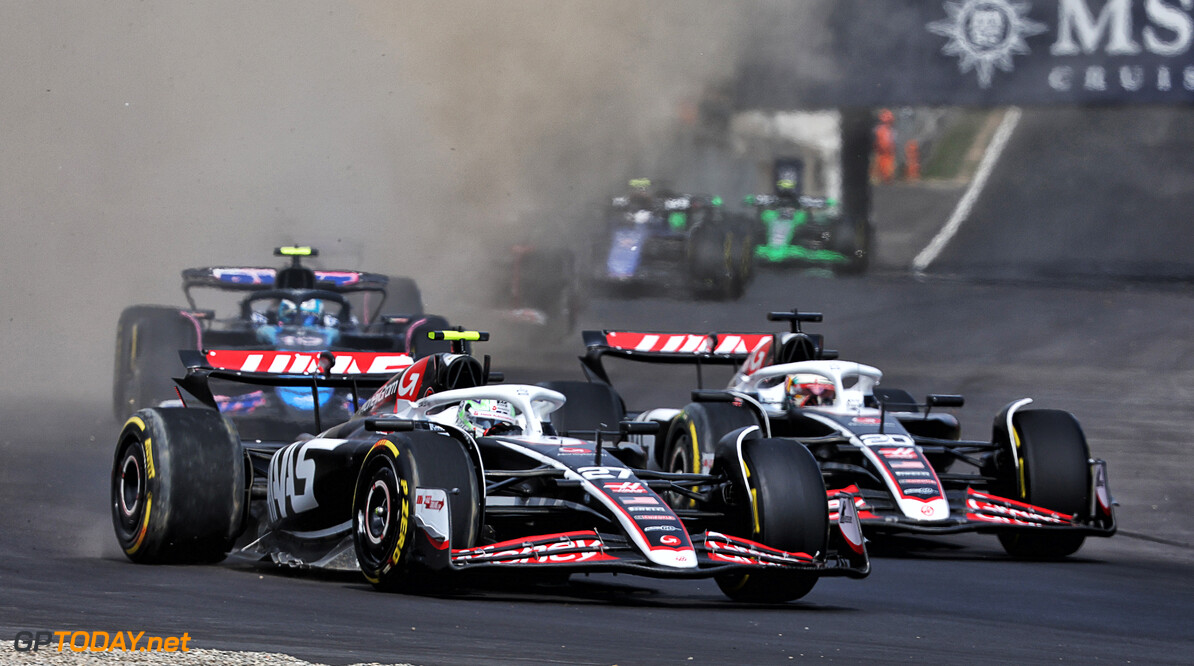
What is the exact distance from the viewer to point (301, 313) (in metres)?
18.8

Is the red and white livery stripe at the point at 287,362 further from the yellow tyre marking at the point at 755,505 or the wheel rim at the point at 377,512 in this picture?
the yellow tyre marking at the point at 755,505

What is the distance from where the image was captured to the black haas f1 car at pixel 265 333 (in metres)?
17.5

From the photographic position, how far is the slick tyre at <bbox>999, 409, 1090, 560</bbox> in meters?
12.0

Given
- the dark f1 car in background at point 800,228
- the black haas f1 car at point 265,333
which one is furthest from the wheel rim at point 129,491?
the dark f1 car in background at point 800,228

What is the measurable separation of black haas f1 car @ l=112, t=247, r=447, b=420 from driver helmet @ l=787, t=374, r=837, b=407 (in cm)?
482

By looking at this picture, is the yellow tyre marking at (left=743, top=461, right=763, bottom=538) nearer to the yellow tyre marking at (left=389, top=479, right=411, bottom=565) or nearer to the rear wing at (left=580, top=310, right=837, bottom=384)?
the yellow tyre marking at (left=389, top=479, right=411, bottom=565)

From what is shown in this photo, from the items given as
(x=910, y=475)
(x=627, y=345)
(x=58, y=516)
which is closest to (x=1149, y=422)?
(x=627, y=345)

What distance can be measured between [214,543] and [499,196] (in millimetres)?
19298

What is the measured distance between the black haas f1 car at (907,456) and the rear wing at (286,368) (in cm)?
208

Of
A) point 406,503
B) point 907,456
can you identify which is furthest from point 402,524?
point 907,456

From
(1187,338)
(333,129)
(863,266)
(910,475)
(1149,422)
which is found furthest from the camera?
(333,129)

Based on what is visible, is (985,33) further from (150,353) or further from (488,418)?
(488,418)

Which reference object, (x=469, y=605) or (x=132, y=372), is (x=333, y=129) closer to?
(x=132, y=372)

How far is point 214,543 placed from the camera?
964cm
